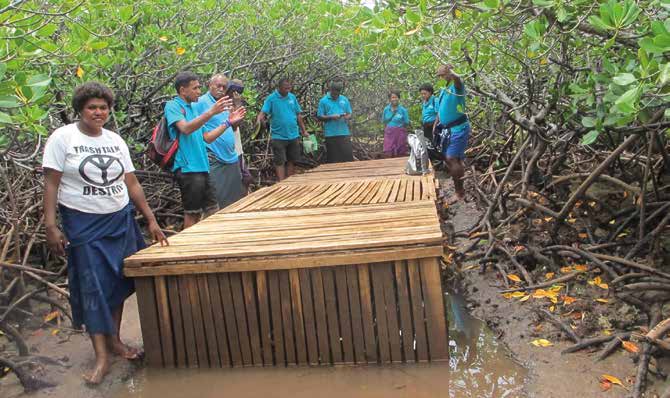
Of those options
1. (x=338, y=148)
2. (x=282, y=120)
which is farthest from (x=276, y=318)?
(x=338, y=148)

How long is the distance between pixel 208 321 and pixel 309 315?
54 centimetres

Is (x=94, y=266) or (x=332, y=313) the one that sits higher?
(x=94, y=266)

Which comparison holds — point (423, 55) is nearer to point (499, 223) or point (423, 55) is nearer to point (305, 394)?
point (499, 223)

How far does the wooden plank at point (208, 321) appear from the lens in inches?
129

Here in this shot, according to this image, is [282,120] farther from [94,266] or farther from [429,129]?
[94,266]

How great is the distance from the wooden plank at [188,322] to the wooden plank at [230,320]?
187 millimetres

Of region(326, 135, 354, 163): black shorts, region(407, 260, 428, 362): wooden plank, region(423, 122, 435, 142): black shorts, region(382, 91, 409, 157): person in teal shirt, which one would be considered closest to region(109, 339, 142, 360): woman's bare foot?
region(407, 260, 428, 362): wooden plank

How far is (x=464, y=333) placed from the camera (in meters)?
3.90

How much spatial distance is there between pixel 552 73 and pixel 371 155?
8.40 m

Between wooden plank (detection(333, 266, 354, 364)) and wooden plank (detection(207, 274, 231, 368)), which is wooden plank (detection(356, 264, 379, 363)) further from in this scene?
wooden plank (detection(207, 274, 231, 368))

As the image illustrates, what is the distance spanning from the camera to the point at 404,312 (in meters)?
3.15

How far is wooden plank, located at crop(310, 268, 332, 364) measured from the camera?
3.19m

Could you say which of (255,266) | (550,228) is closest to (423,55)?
(550,228)

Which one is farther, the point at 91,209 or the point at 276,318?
the point at 276,318
